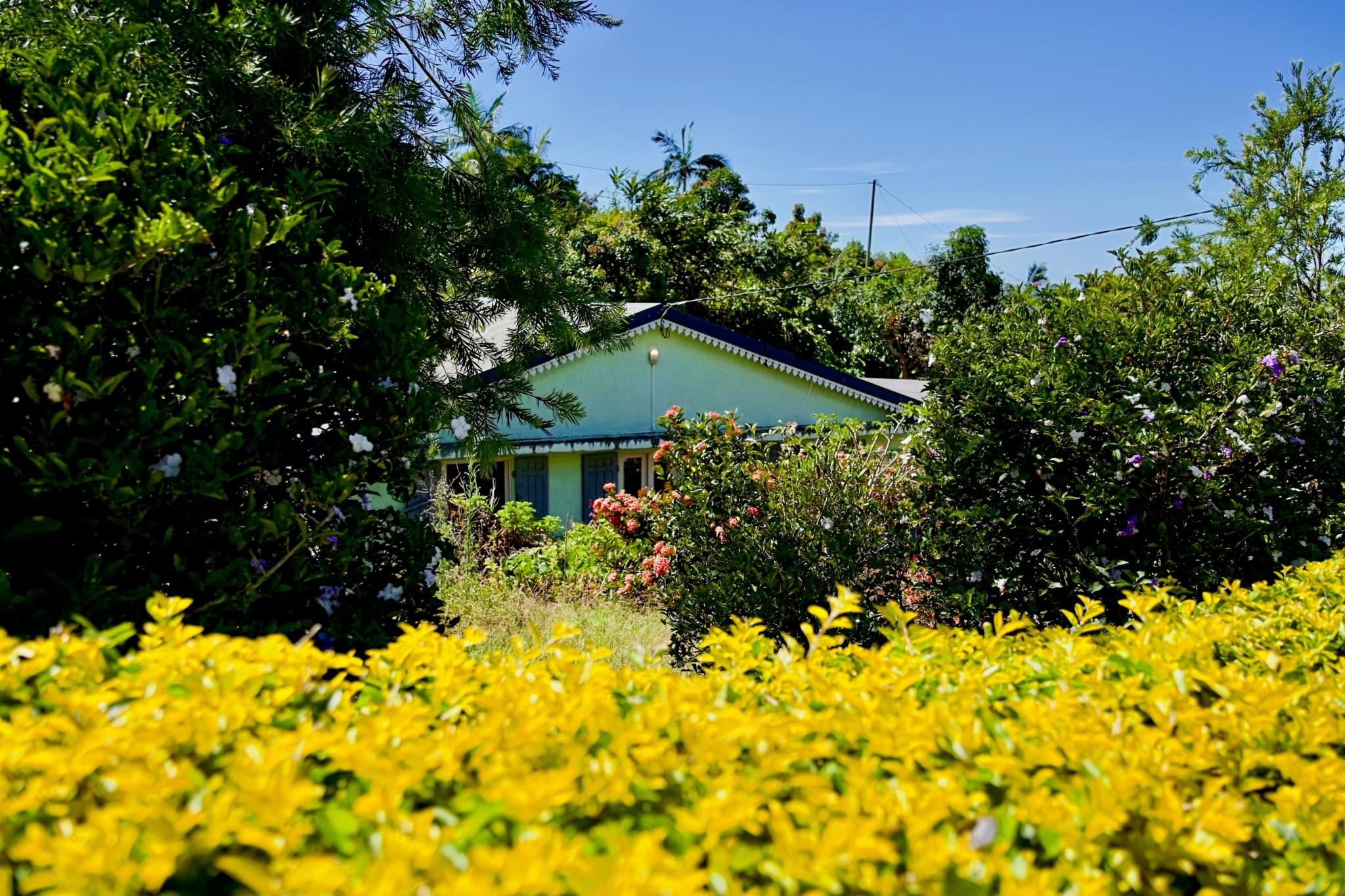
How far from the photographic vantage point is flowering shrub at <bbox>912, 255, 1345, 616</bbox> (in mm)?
5484

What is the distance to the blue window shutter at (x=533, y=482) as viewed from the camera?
1578cm

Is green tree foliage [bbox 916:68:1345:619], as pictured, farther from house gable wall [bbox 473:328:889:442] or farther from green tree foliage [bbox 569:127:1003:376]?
green tree foliage [bbox 569:127:1003:376]

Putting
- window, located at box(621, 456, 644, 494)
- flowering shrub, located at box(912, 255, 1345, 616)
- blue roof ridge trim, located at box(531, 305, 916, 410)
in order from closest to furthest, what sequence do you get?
flowering shrub, located at box(912, 255, 1345, 616) < blue roof ridge trim, located at box(531, 305, 916, 410) < window, located at box(621, 456, 644, 494)

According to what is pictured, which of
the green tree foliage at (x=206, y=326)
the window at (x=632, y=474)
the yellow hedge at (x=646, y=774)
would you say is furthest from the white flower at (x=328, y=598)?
the window at (x=632, y=474)

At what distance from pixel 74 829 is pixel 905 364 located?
35566 millimetres

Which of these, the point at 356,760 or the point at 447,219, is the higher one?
the point at 447,219

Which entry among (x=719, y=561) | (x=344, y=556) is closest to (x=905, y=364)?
(x=719, y=561)

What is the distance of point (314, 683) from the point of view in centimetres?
211

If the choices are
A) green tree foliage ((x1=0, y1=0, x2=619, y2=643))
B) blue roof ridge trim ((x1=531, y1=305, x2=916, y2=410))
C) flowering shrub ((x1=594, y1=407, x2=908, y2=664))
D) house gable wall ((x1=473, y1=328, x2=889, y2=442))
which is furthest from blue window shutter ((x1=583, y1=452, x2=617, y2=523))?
green tree foliage ((x1=0, y1=0, x2=619, y2=643))

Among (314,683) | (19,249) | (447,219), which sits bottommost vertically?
(314,683)

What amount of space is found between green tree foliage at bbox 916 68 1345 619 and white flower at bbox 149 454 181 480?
4448 millimetres

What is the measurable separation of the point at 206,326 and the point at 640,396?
13.2 metres

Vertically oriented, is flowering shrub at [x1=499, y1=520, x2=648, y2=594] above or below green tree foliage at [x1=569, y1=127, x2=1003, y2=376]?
below

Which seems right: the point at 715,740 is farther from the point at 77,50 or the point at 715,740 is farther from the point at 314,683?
the point at 77,50
